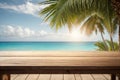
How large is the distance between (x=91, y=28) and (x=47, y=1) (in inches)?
181

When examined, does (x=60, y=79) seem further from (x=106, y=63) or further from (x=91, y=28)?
(x=91, y=28)

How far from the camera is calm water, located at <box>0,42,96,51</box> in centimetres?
2587

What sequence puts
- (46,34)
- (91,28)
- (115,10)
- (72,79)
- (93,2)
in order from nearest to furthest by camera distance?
(93,2), (115,10), (72,79), (91,28), (46,34)

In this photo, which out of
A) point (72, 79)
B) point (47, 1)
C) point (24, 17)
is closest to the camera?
point (72, 79)

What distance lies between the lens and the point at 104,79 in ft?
13.5

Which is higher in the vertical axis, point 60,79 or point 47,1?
point 47,1

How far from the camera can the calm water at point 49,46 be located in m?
25.9

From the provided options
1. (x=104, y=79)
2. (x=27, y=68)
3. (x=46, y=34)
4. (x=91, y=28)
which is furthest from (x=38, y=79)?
(x=46, y=34)

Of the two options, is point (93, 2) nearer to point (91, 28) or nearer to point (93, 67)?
point (93, 67)

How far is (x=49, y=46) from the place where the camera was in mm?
27375

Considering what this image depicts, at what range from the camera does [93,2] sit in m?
3.54

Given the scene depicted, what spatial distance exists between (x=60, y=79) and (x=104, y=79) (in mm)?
660

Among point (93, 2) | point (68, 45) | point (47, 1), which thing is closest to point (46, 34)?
point (68, 45)

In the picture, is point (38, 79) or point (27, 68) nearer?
point (27, 68)
